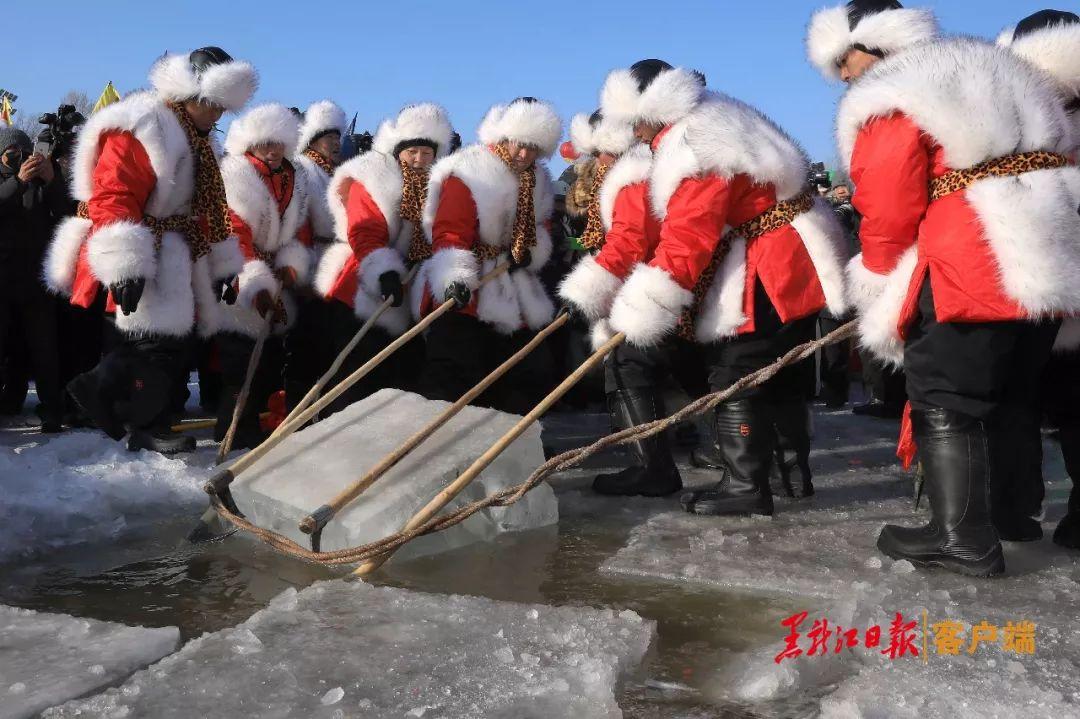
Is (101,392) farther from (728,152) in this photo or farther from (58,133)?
(728,152)

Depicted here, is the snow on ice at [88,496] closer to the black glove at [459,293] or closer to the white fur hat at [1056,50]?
the black glove at [459,293]

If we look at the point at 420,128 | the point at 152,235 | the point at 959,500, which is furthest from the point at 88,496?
the point at 959,500

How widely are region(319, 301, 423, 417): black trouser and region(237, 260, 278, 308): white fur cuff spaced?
1.72 ft

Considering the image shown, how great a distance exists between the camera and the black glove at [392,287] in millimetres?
5641

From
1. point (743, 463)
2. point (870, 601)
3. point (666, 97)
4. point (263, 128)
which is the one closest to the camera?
point (870, 601)

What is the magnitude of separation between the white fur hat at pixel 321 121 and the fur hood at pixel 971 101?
499cm

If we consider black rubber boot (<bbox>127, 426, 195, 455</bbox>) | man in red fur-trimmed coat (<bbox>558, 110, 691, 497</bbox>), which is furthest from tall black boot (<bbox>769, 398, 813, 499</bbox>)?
black rubber boot (<bbox>127, 426, 195, 455</bbox>)

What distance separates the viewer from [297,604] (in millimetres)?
2770

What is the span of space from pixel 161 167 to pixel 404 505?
2.74m

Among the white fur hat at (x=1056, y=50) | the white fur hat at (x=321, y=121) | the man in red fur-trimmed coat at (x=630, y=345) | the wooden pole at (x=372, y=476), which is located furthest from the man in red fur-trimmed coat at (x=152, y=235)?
the white fur hat at (x=1056, y=50)

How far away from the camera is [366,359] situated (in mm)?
6102

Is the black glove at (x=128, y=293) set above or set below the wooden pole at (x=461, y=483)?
above

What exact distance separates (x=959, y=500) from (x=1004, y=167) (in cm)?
111

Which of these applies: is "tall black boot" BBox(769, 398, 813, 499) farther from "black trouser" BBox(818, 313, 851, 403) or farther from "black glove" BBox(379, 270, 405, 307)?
"black trouser" BBox(818, 313, 851, 403)
